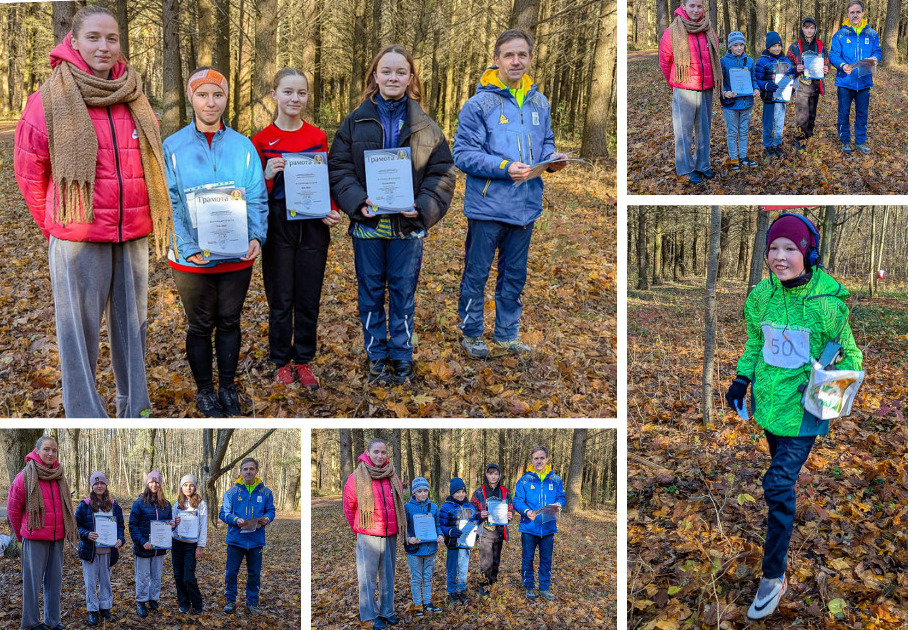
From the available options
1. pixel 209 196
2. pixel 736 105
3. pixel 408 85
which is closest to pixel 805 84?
pixel 736 105

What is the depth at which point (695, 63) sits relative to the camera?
18.8 ft

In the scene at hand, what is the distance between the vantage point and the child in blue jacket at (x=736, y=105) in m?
5.90

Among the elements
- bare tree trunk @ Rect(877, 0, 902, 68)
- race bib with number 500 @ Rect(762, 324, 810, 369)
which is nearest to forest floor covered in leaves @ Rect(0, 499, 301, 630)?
race bib with number 500 @ Rect(762, 324, 810, 369)

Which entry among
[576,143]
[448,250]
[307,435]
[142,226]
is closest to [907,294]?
[576,143]

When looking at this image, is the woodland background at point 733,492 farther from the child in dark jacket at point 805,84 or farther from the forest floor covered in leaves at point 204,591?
the forest floor covered in leaves at point 204,591

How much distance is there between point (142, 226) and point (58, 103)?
0.75 m

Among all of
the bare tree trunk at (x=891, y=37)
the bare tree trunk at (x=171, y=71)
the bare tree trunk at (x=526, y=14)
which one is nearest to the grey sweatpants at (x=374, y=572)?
the bare tree trunk at (x=526, y=14)

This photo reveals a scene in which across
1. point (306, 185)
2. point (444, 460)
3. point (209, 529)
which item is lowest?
point (209, 529)

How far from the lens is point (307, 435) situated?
439cm

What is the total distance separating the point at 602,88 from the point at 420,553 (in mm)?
8553

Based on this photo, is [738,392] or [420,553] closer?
[738,392]

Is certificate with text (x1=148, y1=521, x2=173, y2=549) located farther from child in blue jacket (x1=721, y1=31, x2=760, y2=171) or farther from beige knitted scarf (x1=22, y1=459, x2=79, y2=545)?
child in blue jacket (x1=721, y1=31, x2=760, y2=171)

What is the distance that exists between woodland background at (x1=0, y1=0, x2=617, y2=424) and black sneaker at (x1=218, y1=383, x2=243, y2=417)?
0.13 meters

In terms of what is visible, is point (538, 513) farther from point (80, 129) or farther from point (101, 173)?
point (80, 129)
